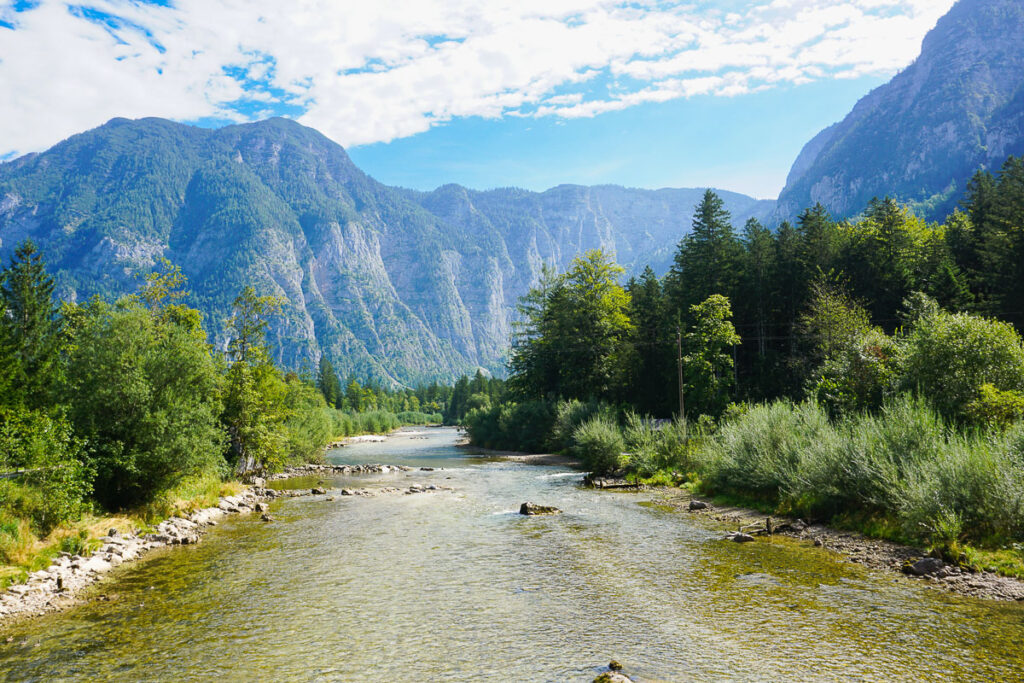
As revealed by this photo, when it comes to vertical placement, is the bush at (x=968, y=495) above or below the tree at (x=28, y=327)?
below

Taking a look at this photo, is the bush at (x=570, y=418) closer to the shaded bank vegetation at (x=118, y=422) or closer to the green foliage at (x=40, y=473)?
the shaded bank vegetation at (x=118, y=422)

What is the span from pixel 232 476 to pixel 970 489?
42407 millimetres

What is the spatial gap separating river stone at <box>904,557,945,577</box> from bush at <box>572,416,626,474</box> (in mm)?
29293

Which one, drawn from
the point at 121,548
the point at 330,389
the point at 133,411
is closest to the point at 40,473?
the point at 121,548

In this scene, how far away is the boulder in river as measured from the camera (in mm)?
29562

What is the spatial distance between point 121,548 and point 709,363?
164 feet

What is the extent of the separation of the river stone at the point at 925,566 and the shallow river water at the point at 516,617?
30.8 inches

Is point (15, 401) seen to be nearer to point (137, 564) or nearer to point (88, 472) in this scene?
point (88, 472)

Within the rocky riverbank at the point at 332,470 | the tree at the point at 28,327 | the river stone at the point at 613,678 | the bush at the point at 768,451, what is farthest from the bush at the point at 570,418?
the river stone at the point at 613,678

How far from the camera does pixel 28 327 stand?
50.0m

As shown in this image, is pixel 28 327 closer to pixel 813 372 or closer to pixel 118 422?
pixel 118 422

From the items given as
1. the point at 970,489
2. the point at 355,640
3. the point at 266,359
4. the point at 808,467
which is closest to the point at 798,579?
the point at 970,489

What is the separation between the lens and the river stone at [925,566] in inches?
658

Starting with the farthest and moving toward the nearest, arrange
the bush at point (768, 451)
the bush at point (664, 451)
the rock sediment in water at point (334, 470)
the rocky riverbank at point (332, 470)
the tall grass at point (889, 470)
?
the rock sediment in water at point (334, 470)
the rocky riverbank at point (332, 470)
the bush at point (664, 451)
the bush at point (768, 451)
the tall grass at point (889, 470)
